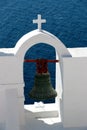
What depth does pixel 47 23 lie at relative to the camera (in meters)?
26.0

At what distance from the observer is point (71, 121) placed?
375 inches

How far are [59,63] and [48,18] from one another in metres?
17.7

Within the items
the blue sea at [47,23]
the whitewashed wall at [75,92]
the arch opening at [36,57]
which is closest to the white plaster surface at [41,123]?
the whitewashed wall at [75,92]

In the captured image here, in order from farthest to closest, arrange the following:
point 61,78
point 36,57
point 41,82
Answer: point 36,57
point 61,78
point 41,82

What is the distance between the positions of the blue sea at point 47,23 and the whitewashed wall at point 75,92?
9284 mm

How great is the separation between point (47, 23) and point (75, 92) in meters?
16.9

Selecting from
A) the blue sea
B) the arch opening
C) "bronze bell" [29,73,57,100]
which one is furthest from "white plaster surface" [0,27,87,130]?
the blue sea

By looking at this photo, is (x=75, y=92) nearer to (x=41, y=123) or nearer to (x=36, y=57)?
(x=41, y=123)

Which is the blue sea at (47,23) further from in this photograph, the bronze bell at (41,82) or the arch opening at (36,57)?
the bronze bell at (41,82)

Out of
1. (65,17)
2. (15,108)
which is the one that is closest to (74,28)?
(65,17)

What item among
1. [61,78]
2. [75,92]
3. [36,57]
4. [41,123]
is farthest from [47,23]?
[75,92]

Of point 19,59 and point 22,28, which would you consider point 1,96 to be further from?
point 22,28

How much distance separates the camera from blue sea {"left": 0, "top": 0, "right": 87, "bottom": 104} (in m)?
21.6

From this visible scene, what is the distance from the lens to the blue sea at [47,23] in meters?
21.6
